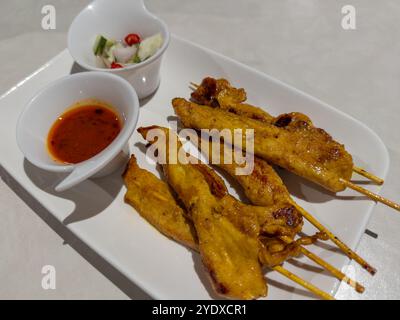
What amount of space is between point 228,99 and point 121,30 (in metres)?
1.47

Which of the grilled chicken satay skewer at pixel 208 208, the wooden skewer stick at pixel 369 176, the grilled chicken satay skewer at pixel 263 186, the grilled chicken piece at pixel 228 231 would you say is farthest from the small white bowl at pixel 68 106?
the wooden skewer stick at pixel 369 176

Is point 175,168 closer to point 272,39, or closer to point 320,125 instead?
point 320,125

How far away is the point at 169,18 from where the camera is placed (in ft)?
16.1

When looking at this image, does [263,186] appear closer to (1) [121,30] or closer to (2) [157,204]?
(2) [157,204]

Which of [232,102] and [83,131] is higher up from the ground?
[232,102]

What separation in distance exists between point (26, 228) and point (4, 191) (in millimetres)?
465

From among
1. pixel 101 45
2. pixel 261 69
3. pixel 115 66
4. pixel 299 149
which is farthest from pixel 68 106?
pixel 261 69

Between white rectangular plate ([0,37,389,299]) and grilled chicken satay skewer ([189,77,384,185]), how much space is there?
9.9 inches

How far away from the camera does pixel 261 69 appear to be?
14.0 ft

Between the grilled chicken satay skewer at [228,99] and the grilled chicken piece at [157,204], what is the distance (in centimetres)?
87

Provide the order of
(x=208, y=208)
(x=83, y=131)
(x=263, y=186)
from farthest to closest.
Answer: (x=83, y=131)
(x=263, y=186)
(x=208, y=208)

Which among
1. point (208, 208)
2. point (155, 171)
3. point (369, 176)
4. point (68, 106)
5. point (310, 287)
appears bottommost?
point (155, 171)

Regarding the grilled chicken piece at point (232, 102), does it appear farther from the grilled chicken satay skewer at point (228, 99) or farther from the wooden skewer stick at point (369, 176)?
the wooden skewer stick at point (369, 176)

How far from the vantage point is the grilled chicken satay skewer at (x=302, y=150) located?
2.64m
